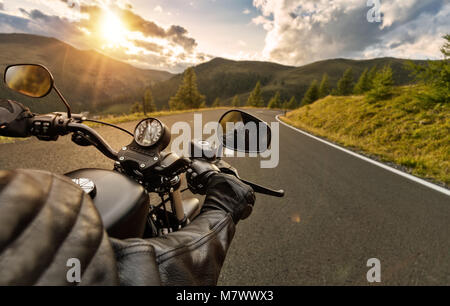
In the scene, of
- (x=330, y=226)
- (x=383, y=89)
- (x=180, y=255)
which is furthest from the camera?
(x=383, y=89)

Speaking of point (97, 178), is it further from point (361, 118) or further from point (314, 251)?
point (361, 118)

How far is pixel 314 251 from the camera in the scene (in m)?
2.22

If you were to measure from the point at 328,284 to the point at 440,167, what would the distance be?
Result: 5.62 m

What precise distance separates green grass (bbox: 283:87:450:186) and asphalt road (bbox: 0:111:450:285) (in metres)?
1.61

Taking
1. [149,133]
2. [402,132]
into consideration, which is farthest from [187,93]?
[149,133]

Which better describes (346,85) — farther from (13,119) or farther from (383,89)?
(13,119)

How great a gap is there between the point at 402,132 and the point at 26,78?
40.6 feet

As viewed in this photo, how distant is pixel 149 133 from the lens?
4.17 feet

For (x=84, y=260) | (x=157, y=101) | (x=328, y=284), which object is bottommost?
(x=328, y=284)

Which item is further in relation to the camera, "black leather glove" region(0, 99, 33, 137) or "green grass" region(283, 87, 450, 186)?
"green grass" region(283, 87, 450, 186)

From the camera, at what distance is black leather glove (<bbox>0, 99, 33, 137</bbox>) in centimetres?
103

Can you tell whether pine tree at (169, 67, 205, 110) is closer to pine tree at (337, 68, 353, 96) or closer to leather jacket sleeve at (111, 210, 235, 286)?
pine tree at (337, 68, 353, 96)

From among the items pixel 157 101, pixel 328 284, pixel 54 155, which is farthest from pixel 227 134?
pixel 157 101

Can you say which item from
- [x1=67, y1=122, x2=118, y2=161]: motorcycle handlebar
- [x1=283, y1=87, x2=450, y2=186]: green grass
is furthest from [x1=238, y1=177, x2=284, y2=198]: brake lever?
[x1=283, y1=87, x2=450, y2=186]: green grass
